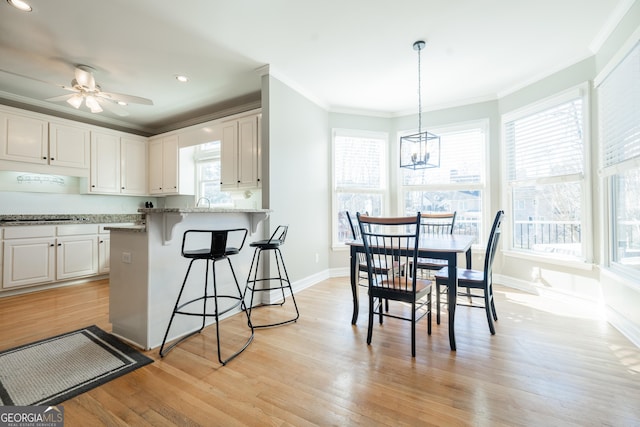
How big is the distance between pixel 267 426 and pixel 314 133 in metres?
3.58

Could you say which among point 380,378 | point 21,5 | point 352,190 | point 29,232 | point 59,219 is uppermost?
point 21,5

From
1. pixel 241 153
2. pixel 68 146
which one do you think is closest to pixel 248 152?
pixel 241 153

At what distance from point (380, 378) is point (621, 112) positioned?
311 centimetres

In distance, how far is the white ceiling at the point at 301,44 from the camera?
2309 mm

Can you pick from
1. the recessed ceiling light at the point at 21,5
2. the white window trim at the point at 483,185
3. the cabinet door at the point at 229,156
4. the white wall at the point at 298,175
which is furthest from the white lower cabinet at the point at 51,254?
the white window trim at the point at 483,185

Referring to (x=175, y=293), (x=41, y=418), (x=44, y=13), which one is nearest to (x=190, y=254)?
(x=175, y=293)

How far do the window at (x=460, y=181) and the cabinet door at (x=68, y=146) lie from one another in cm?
522

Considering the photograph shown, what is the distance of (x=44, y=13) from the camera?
230 cm

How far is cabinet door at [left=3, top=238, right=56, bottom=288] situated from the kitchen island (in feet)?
7.84

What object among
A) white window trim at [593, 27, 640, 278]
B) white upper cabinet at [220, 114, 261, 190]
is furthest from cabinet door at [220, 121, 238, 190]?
white window trim at [593, 27, 640, 278]

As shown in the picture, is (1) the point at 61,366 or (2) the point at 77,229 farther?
(2) the point at 77,229

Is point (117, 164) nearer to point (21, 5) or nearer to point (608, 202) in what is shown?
point (21, 5)

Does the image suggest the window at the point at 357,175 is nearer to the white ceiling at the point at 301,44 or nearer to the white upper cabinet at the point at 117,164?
the white ceiling at the point at 301,44

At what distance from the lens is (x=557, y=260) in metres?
3.25
